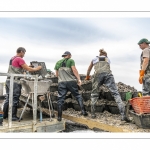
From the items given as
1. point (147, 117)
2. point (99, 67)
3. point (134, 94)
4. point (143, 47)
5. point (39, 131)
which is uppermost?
point (143, 47)

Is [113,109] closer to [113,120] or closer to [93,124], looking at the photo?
[113,120]

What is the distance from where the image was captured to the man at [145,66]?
4.45 m

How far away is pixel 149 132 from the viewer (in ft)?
12.5

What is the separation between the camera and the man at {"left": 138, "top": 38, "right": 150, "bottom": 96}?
4.45 m

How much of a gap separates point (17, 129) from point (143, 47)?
305 centimetres

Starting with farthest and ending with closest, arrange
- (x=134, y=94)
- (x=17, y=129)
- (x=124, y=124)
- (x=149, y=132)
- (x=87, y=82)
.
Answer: (x=87, y=82), (x=134, y=94), (x=124, y=124), (x=17, y=129), (x=149, y=132)

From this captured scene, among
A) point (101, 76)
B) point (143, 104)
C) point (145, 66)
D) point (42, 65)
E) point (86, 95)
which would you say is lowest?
point (143, 104)

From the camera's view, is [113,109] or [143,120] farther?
[113,109]

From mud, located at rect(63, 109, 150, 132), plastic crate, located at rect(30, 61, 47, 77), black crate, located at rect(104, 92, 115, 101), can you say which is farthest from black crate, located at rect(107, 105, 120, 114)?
plastic crate, located at rect(30, 61, 47, 77)

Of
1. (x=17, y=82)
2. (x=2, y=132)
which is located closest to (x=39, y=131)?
(x=2, y=132)

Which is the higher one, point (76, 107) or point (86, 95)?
point (86, 95)

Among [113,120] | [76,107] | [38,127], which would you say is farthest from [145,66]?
[38,127]

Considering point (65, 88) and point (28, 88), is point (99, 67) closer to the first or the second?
point (65, 88)

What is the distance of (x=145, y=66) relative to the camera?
445cm
